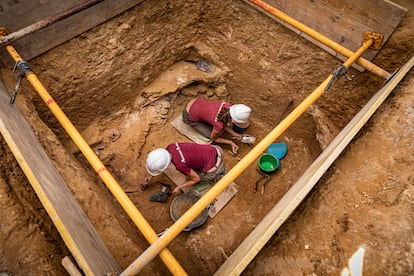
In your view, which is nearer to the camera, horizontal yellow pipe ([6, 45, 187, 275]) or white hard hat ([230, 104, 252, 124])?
horizontal yellow pipe ([6, 45, 187, 275])

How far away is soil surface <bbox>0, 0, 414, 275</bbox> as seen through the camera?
2.03m

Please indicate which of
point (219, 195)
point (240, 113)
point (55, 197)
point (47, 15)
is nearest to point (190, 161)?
point (219, 195)

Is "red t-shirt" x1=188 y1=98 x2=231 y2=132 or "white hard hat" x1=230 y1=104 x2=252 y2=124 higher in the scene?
"red t-shirt" x1=188 y1=98 x2=231 y2=132

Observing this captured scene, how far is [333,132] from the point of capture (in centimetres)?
386

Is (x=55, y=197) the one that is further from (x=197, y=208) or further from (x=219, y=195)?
(x=219, y=195)

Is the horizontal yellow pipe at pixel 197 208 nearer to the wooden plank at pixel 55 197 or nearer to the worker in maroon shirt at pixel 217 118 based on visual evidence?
the wooden plank at pixel 55 197

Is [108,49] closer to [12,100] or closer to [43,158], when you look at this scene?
[12,100]

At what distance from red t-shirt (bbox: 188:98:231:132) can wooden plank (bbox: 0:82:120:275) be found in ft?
7.20

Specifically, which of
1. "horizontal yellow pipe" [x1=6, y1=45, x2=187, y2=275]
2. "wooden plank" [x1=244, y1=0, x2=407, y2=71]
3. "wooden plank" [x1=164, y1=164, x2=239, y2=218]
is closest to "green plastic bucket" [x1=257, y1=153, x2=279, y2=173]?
"wooden plank" [x1=164, y1=164, x2=239, y2=218]

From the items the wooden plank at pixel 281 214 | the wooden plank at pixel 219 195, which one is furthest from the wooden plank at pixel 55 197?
the wooden plank at pixel 219 195

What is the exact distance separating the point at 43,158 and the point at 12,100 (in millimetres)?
755

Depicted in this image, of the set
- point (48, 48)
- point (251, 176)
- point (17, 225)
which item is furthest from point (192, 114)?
point (17, 225)

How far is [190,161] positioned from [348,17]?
273 cm

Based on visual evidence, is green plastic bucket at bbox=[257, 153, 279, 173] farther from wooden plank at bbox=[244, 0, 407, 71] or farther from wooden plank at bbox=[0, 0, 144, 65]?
wooden plank at bbox=[0, 0, 144, 65]
